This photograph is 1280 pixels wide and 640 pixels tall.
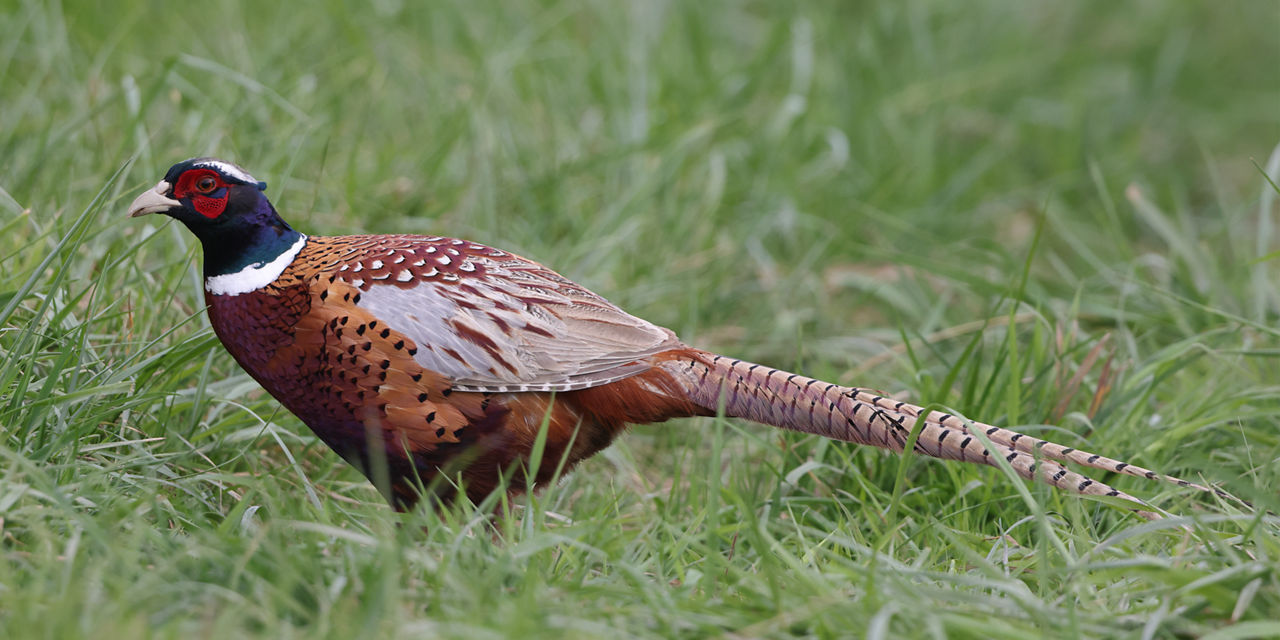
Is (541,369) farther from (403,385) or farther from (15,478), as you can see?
(15,478)

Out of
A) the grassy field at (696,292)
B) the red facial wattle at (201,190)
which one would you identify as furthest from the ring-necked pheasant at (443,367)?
the grassy field at (696,292)

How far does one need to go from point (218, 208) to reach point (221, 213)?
1 cm

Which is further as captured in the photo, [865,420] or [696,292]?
[696,292]

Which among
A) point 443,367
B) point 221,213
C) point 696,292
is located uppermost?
point 221,213

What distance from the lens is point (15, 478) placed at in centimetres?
257

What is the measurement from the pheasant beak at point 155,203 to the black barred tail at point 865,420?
1377 mm

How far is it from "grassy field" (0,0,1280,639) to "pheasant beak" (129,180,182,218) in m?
0.12

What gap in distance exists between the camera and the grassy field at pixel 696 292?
2477 mm

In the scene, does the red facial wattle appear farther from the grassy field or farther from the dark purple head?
the grassy field

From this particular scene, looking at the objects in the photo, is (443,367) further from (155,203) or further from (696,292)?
(696,292)

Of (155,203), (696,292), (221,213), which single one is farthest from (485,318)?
(696,292)

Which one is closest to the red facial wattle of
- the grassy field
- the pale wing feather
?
the grassy field

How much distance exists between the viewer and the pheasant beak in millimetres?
3064

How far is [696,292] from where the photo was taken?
185 inches
